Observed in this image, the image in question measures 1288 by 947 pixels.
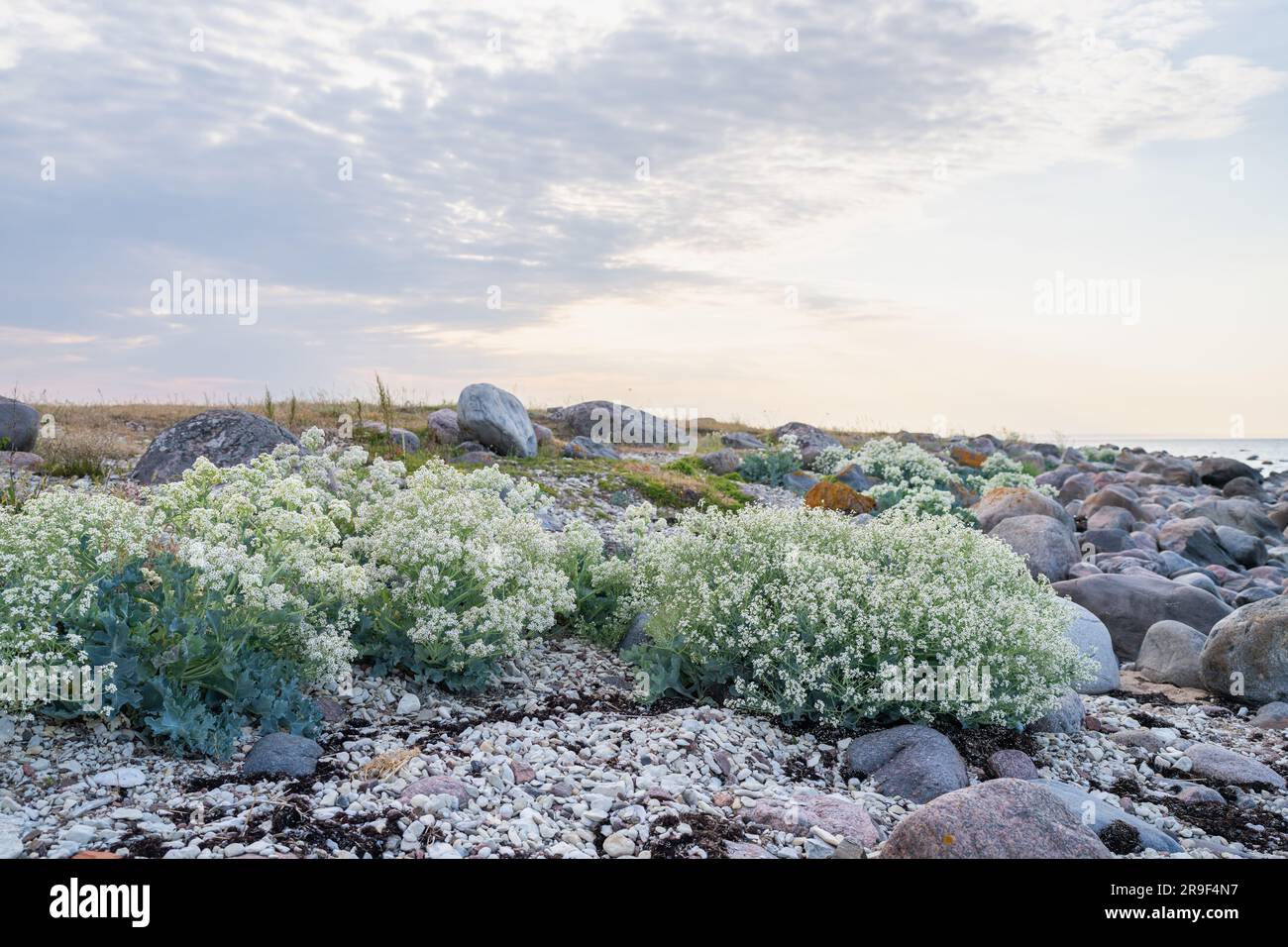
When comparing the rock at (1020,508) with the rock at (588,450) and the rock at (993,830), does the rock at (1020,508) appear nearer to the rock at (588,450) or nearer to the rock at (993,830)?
the rock at (588,450)

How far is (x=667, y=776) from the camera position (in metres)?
5.75

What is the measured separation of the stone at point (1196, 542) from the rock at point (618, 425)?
13.9 metres

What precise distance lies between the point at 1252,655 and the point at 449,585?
25.2 ft

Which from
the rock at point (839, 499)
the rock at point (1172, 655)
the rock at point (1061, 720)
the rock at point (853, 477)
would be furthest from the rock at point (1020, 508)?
the rock at point (1061, 720)

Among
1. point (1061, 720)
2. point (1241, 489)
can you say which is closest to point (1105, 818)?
point (1061, 720)

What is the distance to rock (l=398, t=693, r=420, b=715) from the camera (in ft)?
22.3

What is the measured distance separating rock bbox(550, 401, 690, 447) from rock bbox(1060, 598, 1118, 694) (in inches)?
683

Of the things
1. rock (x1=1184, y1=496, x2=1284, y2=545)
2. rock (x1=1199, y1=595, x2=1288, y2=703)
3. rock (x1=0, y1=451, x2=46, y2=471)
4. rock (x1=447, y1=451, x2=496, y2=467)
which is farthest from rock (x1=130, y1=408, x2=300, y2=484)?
rock (x1=1184, y1=496, x2=1284, y2=545)

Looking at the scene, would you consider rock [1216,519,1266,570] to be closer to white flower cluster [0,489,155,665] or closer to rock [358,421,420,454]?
rock [358,421,420,454]

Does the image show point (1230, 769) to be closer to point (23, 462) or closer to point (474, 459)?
point (474, 459)

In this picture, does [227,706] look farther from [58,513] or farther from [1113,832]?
[1113,832]
